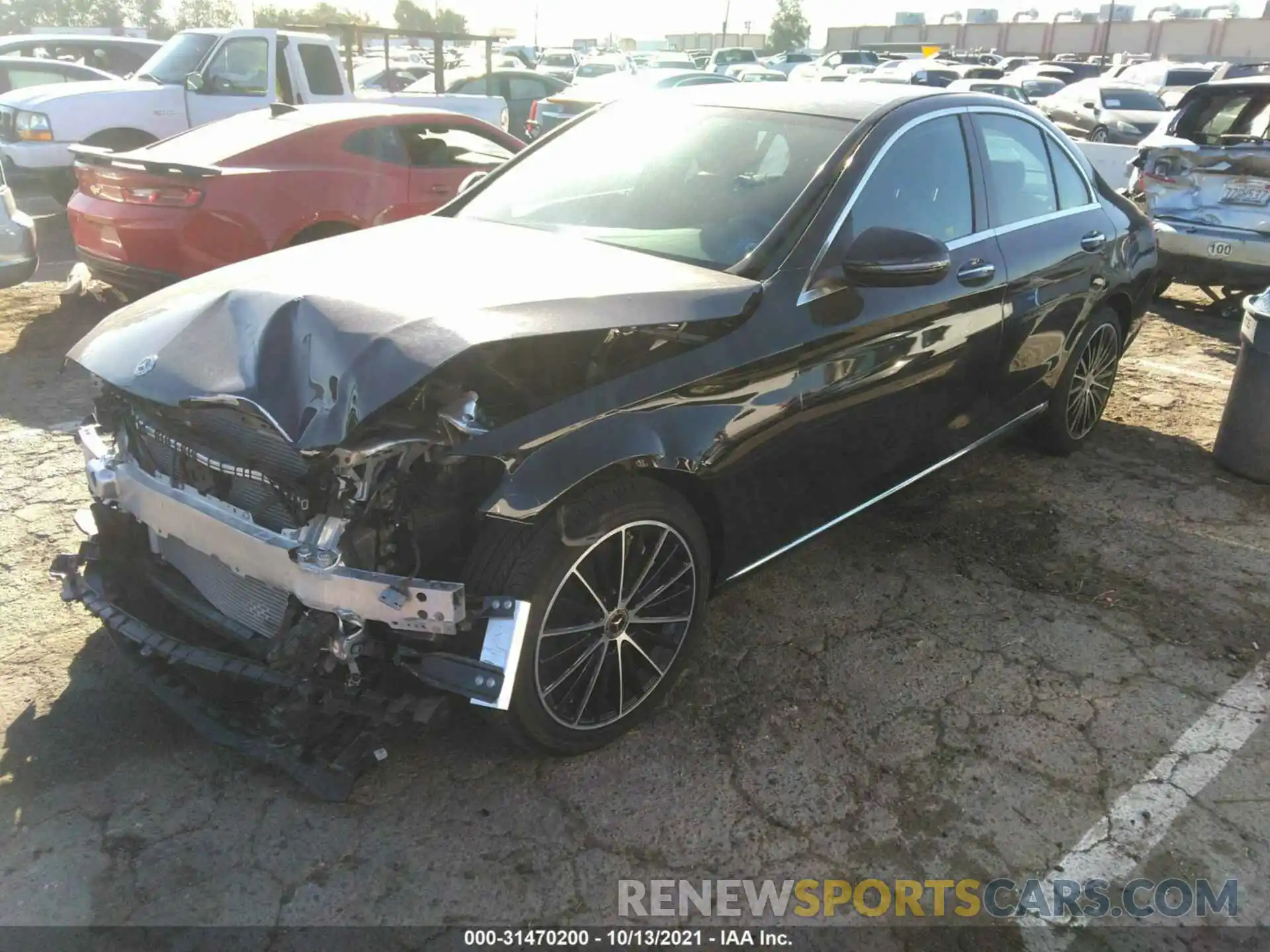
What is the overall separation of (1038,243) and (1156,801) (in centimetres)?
243

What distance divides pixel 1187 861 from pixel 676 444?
5.94 feet

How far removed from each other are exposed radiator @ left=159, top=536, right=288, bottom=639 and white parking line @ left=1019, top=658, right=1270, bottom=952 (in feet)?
7.00

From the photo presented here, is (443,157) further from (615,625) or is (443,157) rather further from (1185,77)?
(1185,77)

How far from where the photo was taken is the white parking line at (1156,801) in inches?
98.7

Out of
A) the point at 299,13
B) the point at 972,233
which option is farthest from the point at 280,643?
the point at 299,13

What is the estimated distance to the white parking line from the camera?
2506mm

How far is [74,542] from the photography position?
3877 mm

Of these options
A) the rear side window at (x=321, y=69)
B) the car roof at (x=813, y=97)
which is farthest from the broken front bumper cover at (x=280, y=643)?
the rear side window at (x=321, y=69)

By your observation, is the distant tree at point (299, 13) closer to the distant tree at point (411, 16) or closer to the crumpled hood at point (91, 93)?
the distant tree at point (411, 16)

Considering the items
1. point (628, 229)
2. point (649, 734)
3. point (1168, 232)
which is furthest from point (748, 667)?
point (1168, 232)

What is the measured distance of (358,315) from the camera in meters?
2.46

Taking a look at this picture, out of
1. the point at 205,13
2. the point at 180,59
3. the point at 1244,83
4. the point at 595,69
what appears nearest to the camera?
the point at 1244,83

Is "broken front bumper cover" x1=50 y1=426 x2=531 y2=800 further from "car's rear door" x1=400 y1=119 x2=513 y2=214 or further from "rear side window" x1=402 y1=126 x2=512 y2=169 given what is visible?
"rear side window" x1=402 y1=126 x2=512 y2=169

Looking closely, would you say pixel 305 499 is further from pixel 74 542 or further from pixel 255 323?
pixel 74 542
